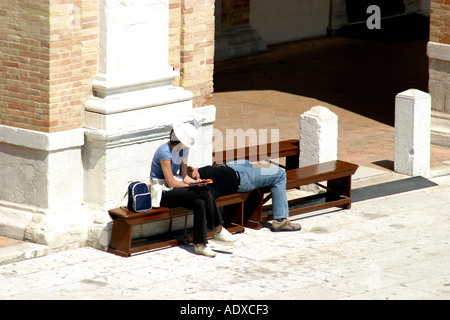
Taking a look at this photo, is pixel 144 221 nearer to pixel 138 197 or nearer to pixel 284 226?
pixel 138 197

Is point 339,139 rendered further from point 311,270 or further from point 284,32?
point 284,32

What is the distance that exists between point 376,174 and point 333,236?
2.30m

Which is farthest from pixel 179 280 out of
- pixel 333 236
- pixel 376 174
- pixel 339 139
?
pixel 339 139

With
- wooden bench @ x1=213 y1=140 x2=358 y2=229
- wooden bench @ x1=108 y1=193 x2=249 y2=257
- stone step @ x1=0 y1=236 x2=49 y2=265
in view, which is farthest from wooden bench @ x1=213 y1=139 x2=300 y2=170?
stone step @ x1=0 y1=236 x2=49 y2=265

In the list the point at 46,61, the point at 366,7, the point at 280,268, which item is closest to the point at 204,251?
the point at 280,268

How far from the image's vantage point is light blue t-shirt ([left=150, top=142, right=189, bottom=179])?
950 cm

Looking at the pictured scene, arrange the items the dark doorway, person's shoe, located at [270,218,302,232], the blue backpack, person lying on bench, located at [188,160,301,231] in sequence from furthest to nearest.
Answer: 1. the dark doorway
2. person's shoe, located at [270,218,302,232]
3. person lying on bench, located at [188,160,301,231]
4. the blue backpack

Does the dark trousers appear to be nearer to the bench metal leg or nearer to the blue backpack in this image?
Answer: the blue backpack

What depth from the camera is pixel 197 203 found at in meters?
9.48

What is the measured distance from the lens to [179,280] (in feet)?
29.0

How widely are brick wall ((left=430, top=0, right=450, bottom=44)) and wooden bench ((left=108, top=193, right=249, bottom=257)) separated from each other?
16.0 feet

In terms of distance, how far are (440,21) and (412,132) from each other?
2415 mm

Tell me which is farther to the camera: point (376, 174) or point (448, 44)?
point (448, 44)

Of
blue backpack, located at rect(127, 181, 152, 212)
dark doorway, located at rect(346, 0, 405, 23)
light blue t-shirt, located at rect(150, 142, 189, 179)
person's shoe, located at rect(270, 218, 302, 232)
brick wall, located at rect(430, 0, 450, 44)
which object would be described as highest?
brick wall, located at rect(430, 0, 450, 44)
